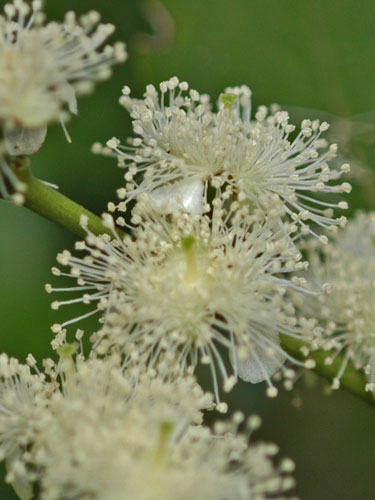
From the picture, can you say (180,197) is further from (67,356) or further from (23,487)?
(23,487)

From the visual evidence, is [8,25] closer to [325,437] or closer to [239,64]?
[239,64]

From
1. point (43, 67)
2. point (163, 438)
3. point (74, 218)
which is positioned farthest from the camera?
point (74, 218)

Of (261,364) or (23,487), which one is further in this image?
(261,364)

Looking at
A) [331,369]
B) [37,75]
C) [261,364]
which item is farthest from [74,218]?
[331,369]

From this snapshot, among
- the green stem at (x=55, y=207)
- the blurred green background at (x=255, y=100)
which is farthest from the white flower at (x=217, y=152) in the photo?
the blurred green background at (x=255, y=100)

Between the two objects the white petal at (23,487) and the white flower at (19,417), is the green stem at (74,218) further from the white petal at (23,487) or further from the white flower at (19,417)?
the white petal at (23,487)

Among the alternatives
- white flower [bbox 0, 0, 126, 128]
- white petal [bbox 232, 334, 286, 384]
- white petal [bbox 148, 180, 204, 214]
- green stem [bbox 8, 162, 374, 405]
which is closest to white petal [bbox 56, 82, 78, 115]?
white flower [bbox 0, 0, 126, 128]

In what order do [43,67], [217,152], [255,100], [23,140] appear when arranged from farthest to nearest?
1. [255,100]
2. [217,152]
3. [23,140]
4. [43,67]

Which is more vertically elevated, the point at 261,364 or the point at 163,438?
the point at 261,364
